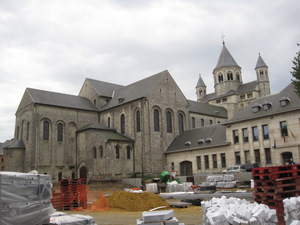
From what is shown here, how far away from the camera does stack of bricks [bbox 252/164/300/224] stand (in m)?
11.1

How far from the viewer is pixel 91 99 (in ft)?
171

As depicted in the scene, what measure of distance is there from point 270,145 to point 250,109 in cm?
512

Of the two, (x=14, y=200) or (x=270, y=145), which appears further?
(x=270, y=145)

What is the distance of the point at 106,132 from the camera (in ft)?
148

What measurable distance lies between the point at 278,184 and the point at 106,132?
35577mm

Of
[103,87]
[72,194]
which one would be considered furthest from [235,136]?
[103,87]

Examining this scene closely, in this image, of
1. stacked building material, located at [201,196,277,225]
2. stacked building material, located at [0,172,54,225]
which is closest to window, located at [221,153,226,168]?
stacked building material, located at [201,196,277,225]

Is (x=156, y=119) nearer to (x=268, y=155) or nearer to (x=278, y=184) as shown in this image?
(x=268, y=155)

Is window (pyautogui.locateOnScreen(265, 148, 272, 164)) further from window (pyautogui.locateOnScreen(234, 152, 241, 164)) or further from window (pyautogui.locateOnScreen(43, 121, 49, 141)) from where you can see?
window (pyautogui.locateOnScreen(43, 121, 49, 141))

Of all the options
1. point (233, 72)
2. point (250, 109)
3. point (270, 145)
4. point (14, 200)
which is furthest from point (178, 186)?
point (233, 72)

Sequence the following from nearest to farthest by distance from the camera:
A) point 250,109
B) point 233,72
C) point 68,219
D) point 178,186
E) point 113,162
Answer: point 68,219 < point 178,186 < point 250,109 < point 113,162 < point 233,72

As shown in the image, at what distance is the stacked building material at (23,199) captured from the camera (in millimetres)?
7836

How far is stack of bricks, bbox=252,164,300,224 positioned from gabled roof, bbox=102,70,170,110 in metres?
32.2

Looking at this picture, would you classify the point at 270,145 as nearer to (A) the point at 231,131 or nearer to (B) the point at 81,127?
(A) the point at 231,131
